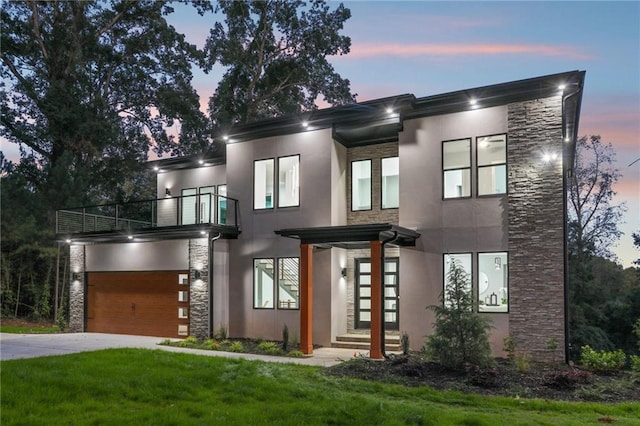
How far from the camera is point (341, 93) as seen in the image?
2900 cm

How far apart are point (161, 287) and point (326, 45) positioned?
61.3ft

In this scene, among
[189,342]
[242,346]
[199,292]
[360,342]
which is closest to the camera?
[242,346]

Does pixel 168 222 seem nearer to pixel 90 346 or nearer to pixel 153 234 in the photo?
pixel 153 234

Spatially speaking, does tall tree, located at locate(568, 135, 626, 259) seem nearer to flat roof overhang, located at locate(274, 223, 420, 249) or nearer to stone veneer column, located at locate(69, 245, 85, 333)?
flat roof overhang, located at locate(274, 223, 420, 249)

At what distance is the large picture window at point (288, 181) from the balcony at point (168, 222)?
1.61m

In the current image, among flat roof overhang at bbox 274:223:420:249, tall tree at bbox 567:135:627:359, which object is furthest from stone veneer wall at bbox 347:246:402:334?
tall tree at bbox 567:135:627:359

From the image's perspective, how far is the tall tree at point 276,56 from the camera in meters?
28.4

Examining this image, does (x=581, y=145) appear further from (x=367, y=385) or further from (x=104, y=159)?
(x=104, y=159)

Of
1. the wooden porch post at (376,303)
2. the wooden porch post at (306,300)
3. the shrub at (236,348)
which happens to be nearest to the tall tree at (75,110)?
the shrub at (236,348)

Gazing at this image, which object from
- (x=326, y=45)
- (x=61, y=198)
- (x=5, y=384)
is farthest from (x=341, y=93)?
(x=5, y=384)

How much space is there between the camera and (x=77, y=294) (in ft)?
56.4

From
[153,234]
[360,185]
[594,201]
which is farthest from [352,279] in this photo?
[594,201]

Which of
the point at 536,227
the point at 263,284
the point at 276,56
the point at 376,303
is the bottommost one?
the point at 376,303

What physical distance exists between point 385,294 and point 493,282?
304cm
